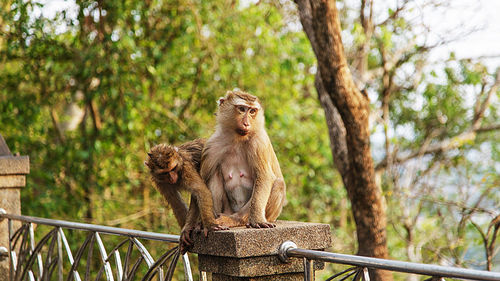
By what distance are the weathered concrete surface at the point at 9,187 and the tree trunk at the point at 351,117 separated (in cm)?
277

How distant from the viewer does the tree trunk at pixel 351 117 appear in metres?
5.26

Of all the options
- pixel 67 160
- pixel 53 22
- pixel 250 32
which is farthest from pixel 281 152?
pixel 53 22

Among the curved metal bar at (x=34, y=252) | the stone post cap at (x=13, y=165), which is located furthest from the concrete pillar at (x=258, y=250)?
the stone post cap at (x=13, y=165)

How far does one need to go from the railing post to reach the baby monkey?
1.81 metres

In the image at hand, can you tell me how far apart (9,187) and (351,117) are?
3.05m

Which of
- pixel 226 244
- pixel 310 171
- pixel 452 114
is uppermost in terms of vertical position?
pixel 452 114

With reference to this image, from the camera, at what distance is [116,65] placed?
7.26 metres

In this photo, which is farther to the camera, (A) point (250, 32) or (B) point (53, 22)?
(A) point (250, 32)

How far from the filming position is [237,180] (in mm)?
3496

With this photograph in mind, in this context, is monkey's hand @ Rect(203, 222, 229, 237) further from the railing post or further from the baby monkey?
the railing post

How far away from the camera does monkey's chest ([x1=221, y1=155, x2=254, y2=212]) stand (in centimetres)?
348

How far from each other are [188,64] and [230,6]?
3.78 feet

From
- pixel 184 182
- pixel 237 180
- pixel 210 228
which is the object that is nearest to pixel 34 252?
pixel 184 182

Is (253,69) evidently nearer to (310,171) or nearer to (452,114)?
(310,171)
